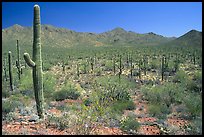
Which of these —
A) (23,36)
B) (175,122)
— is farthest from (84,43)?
(175,122)

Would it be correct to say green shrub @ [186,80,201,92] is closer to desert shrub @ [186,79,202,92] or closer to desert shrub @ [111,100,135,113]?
desert shrub @ [186,79,202,92]

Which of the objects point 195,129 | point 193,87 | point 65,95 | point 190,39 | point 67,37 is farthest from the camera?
point 67,37

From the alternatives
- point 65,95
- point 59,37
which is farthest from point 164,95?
point 59,37

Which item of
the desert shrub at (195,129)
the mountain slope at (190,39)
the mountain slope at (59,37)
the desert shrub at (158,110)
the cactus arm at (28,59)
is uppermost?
the mountain slope at (59,37)

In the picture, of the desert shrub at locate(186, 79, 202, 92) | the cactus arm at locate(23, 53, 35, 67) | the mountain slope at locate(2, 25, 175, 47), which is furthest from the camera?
the mountain slope at locate(2, 25, 175, 47)

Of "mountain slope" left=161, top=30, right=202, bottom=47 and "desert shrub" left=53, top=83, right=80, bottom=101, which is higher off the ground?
"mountain slope" left=161, top=30, right=202, bottom=47

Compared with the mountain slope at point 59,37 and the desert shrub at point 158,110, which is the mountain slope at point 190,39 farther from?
the desert shrub at point 158,110

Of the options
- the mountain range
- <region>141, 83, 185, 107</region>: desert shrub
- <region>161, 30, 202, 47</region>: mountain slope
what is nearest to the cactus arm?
<region>141, 83, 185, 107</region>: desert shrub

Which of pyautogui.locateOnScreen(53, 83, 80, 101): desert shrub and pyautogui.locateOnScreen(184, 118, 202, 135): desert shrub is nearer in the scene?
pyautogui.locateOnScreen(184, 118, 202, 135): desert shrub

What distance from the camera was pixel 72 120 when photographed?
10.3 meters

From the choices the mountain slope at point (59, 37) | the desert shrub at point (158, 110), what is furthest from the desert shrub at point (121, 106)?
the mountain slope at point (59, 37)

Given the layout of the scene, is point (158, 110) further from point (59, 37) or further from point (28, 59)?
point (59, 37)

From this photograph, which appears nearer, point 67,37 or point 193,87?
point 193,87

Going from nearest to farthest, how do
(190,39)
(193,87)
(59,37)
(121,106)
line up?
(121,106) < (193,87) < (190,39) < (59,37)
